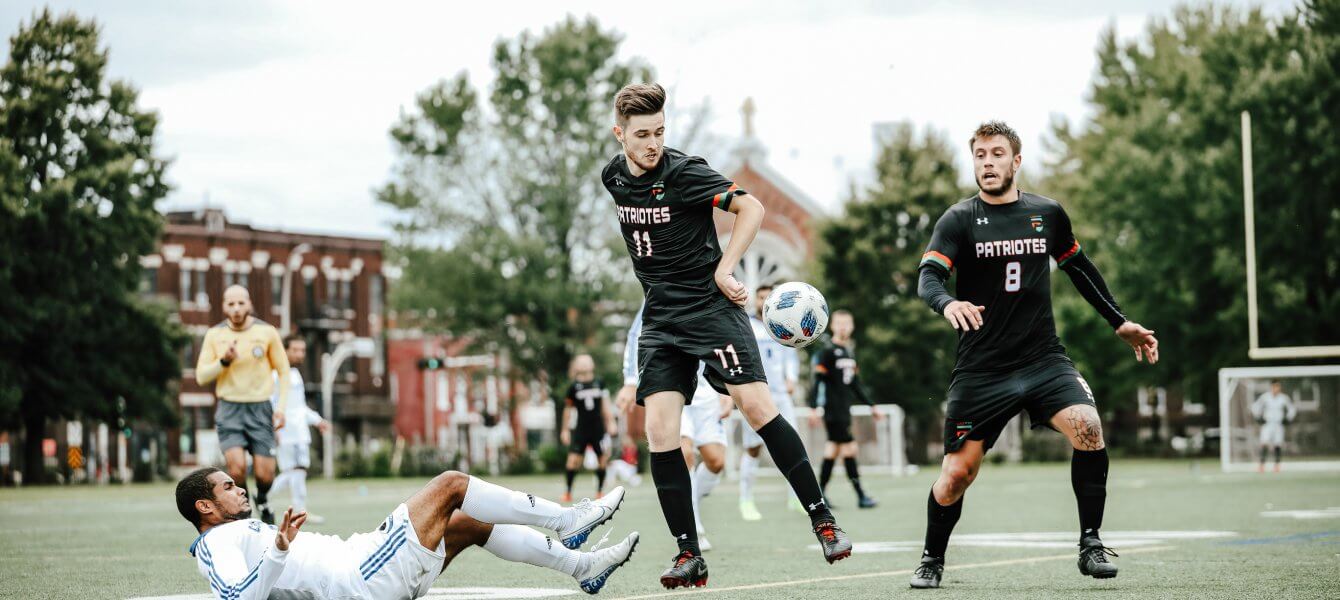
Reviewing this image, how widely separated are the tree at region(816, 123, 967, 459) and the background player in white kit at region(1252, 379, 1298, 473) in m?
17.4

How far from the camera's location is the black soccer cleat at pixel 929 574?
8.16 m

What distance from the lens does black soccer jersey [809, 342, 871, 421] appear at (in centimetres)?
1911

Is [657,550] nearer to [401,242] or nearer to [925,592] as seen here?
[925,592]

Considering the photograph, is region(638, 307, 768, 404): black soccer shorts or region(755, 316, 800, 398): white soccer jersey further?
region(755, 316, 800, 398): white soccer jersey

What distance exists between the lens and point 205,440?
7688cm

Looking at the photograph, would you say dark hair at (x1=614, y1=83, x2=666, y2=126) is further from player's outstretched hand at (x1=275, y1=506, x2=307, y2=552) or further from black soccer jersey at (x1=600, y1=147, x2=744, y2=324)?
player's outstretched hand at (x1=275, y1=506, x2=307, y2=552)

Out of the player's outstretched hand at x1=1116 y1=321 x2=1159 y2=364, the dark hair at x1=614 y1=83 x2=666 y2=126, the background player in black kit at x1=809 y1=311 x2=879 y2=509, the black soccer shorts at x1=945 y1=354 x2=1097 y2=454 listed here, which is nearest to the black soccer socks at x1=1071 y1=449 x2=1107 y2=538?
the black soccer shorts at x1=945 y1=354 x2=1097 y2=454

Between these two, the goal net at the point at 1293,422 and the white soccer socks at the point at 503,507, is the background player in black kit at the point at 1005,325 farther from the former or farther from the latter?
the goal net at the point at 1293,422

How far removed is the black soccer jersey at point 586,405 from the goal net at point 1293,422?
1584 cm

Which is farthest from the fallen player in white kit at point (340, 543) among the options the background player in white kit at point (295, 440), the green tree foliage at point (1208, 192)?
the green tree foliage at point (1208, 192)

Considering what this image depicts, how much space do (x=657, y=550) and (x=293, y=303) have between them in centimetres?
7233

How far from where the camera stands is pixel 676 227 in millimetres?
7547

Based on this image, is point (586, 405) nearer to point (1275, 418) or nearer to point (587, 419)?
point (587, 419)

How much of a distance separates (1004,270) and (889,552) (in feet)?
12.4
